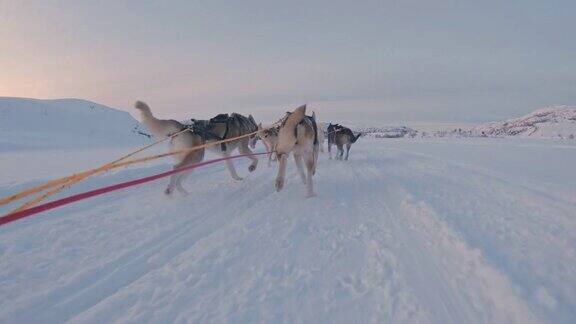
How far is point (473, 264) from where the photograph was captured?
3035mm

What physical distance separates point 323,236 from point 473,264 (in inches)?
55.4

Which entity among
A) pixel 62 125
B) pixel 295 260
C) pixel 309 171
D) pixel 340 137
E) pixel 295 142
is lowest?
pixel 340 137

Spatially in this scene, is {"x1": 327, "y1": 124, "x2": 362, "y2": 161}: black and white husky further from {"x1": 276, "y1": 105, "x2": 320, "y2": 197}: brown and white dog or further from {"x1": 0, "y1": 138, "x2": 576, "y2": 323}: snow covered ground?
{"x1": 0, "y1": 138, "x2": 576, "y2": 323}: snow covered ground

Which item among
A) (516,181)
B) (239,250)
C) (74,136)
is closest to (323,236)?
(239,250)

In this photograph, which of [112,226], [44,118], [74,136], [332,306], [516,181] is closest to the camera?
[332,306]

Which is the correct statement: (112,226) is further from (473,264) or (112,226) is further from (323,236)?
(473,264)

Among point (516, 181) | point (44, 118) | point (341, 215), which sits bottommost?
point (516, 181)

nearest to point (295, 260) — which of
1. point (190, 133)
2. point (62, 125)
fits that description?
point (190, 133)

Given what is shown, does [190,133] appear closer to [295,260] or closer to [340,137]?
[295,260]

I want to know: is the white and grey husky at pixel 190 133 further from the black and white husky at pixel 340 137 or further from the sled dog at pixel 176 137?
the black and white husky at pixel 340 137

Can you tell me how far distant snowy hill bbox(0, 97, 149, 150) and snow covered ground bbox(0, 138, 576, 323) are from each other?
1360 centimetres

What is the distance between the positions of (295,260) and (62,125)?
76.9 feet

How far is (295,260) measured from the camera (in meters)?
3.21

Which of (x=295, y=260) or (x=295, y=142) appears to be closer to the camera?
(x=295, y=260)
